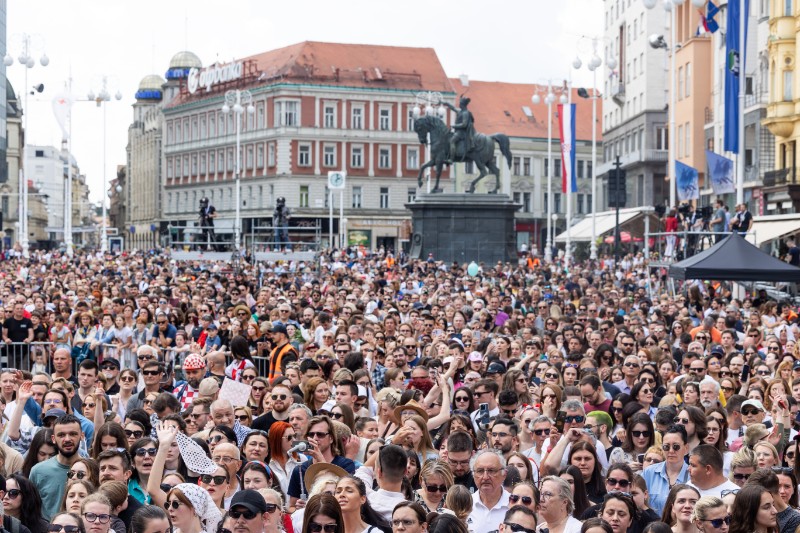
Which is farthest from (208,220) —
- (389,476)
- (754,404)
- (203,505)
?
(203,505)

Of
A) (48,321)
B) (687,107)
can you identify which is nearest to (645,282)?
(48,321)

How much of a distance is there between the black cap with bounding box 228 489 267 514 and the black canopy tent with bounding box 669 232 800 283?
16692 mm

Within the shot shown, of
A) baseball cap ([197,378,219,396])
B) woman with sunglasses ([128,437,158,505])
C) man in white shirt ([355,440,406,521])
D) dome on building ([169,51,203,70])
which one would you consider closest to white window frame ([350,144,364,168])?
dome on building ([169,51,203,70])

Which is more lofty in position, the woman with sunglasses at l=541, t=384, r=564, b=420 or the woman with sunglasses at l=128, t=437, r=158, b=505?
the woman with sunglasses at l=541, t=384, r=564, b=420

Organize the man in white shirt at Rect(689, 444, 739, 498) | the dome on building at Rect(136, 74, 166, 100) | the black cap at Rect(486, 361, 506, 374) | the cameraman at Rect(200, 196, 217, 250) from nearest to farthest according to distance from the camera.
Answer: the man in white shirt at Rect(689, 444, 739, 498), the black cap at Rect(486, 361, 506, 374), the cameraman at Rect(200, 196, 217, 250), the dome on building at Rect(136, 74, 166, 100)

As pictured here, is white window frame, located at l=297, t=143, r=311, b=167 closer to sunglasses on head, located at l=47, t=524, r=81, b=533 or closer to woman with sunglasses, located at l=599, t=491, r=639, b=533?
woman with sunglasses, located at l=599, t=491, r=639, b=533

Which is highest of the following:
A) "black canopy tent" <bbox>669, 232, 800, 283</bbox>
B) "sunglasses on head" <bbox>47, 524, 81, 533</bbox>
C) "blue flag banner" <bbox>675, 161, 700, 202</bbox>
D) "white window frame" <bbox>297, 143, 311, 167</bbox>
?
"white window frame" <bbox>297, 143, 311, 167</bbox>

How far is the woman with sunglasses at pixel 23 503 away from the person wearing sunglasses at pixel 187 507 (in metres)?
0.94

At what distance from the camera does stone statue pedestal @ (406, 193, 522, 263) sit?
4994cm

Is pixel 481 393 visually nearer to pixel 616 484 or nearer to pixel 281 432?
pixel 281 432

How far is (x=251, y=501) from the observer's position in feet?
25.6

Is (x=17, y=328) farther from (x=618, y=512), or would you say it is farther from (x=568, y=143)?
(x=568, y=143)

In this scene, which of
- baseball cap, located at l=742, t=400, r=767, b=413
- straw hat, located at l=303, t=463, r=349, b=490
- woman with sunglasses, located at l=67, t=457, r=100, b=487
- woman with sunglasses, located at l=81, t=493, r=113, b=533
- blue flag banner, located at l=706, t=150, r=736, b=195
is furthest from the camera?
blue flag banner, located at l=706, t=150, r=736, b=195

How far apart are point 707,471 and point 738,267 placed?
14648mm
